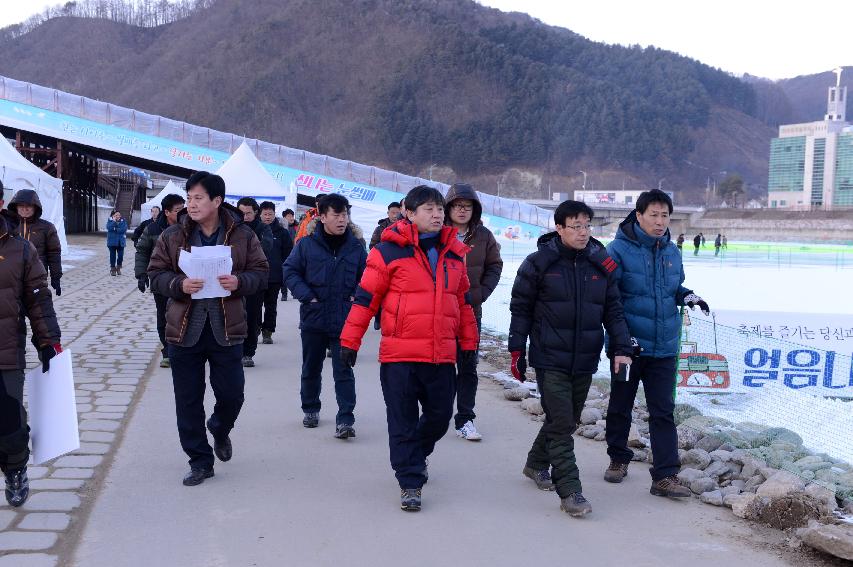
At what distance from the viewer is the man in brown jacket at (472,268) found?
6195mm

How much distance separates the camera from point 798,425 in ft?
27.8

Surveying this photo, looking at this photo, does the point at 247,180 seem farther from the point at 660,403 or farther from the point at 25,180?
the point at 660,403

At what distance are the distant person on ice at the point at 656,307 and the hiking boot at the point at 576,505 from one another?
25.9 inches

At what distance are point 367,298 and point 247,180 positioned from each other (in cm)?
1704

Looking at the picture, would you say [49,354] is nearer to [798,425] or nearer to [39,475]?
[39,475]

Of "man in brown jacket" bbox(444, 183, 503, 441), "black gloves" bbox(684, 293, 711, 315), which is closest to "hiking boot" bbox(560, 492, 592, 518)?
"black gloves" bbox(684, 293, 711, 315)

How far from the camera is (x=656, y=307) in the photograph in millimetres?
5113

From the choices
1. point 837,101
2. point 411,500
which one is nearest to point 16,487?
point 411,500

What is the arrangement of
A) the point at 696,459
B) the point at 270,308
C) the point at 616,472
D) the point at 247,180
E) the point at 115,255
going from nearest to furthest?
the point at 616,472
the point at 696,459
the point at 270,308
the point at 247,180
the point at 115,255

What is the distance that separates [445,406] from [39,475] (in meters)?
2.42

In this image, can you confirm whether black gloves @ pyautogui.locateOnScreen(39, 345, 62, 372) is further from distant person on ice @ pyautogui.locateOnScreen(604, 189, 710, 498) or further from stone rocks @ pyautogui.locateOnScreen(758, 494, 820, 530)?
stone rocks @ pyautogui.locateOnScreen(758, 494, 820, 530)

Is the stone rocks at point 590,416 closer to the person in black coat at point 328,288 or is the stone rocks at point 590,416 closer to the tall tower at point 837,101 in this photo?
the person in black coat at point 328,288

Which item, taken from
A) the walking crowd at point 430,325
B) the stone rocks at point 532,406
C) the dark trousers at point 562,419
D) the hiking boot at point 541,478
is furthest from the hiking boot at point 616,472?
the stone rocks at point 532,406

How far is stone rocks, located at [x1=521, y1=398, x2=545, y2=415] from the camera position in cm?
727
